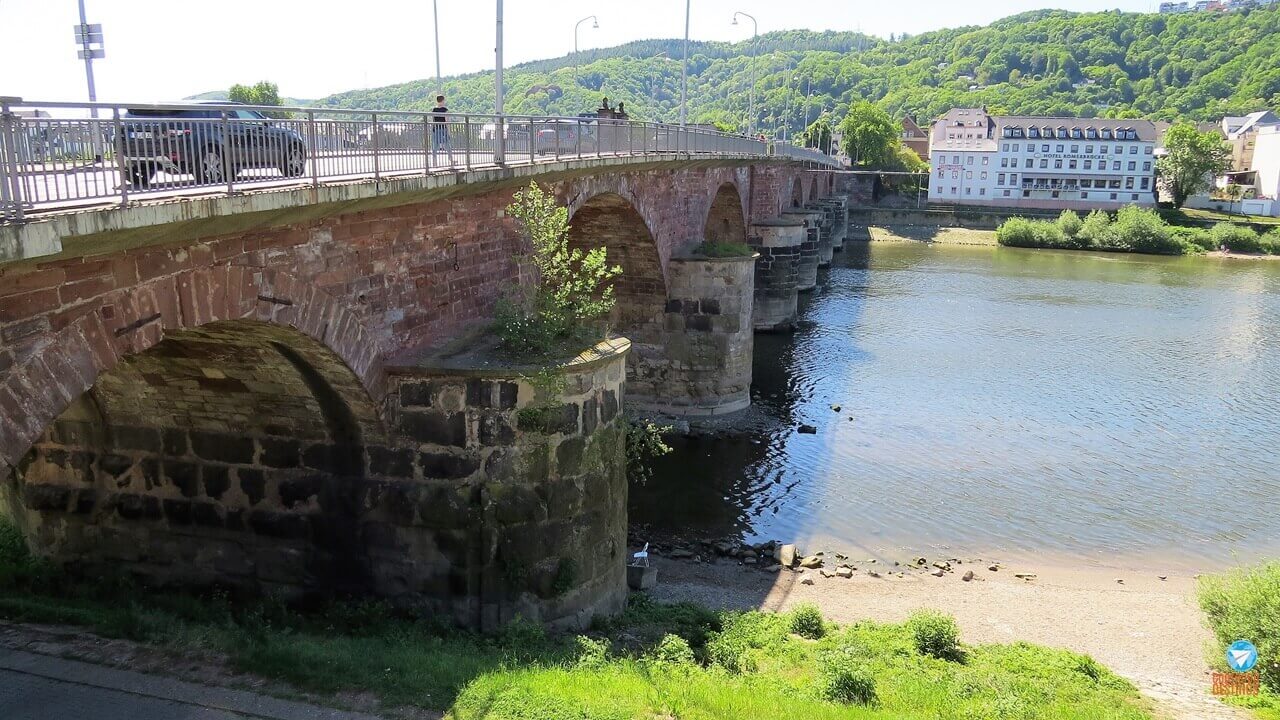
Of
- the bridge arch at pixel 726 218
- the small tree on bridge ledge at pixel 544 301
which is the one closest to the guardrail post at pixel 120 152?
the small tree on bridge ledge at pixel 544 301

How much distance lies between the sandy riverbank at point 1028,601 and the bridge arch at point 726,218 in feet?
67.8

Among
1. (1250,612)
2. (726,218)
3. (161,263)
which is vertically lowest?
(1250,612)

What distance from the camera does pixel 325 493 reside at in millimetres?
12039

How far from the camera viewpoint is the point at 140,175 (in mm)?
7777

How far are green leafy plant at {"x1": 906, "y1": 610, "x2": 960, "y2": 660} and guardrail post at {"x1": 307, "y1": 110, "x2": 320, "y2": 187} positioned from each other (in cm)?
931

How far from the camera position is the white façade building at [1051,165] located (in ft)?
316

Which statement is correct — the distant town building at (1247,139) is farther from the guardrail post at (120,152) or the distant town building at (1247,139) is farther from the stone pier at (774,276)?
the guardrail post at (120,152)

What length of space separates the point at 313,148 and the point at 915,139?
133 meters

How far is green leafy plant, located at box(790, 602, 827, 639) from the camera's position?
13398 mm

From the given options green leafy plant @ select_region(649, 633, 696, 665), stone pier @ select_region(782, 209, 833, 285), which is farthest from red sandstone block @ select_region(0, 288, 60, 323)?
stone pier @ select_region(782, 209, 833, 285)

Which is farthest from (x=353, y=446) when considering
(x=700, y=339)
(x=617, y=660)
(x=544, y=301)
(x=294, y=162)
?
(x=700, y=339)

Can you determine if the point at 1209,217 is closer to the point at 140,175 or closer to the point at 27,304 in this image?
the point at 140,175

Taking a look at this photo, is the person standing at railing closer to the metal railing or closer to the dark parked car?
the metal railing

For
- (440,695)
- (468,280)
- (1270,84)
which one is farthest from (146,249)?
(1270,84)
